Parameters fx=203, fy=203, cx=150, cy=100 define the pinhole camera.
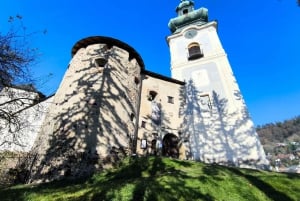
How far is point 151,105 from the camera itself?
15.7 m

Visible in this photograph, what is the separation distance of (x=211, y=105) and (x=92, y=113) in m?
9.63

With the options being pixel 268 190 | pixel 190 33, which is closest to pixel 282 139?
pixel 190 33

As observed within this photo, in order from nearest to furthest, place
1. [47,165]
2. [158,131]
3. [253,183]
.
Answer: [253,183], [47,165], [158,131]

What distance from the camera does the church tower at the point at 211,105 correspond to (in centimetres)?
1399

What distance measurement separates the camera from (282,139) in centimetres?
8731

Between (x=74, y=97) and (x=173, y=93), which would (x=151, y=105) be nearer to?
(x=173, y=93)

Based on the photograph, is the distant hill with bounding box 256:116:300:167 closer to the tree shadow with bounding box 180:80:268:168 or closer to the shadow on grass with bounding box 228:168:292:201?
the tree shadow with bounding box 180:80:268:168

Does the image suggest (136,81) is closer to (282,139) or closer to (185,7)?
(185,7)

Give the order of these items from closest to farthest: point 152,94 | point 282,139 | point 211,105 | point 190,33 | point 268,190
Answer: point 268,190, point 211,105, point 152,94, point 190,33, point 282,139

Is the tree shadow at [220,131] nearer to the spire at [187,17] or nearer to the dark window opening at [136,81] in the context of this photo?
the dark window opening at [136,81]

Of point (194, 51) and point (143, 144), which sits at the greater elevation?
point (194, 51)

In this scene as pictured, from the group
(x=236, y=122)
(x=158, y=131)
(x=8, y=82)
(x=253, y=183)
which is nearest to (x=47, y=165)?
(x=8, y=82)

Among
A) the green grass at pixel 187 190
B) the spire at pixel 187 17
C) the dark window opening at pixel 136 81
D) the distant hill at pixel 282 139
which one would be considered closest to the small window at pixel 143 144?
the dark window opening at pixel 136 81

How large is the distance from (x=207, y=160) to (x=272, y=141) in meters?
87.0
